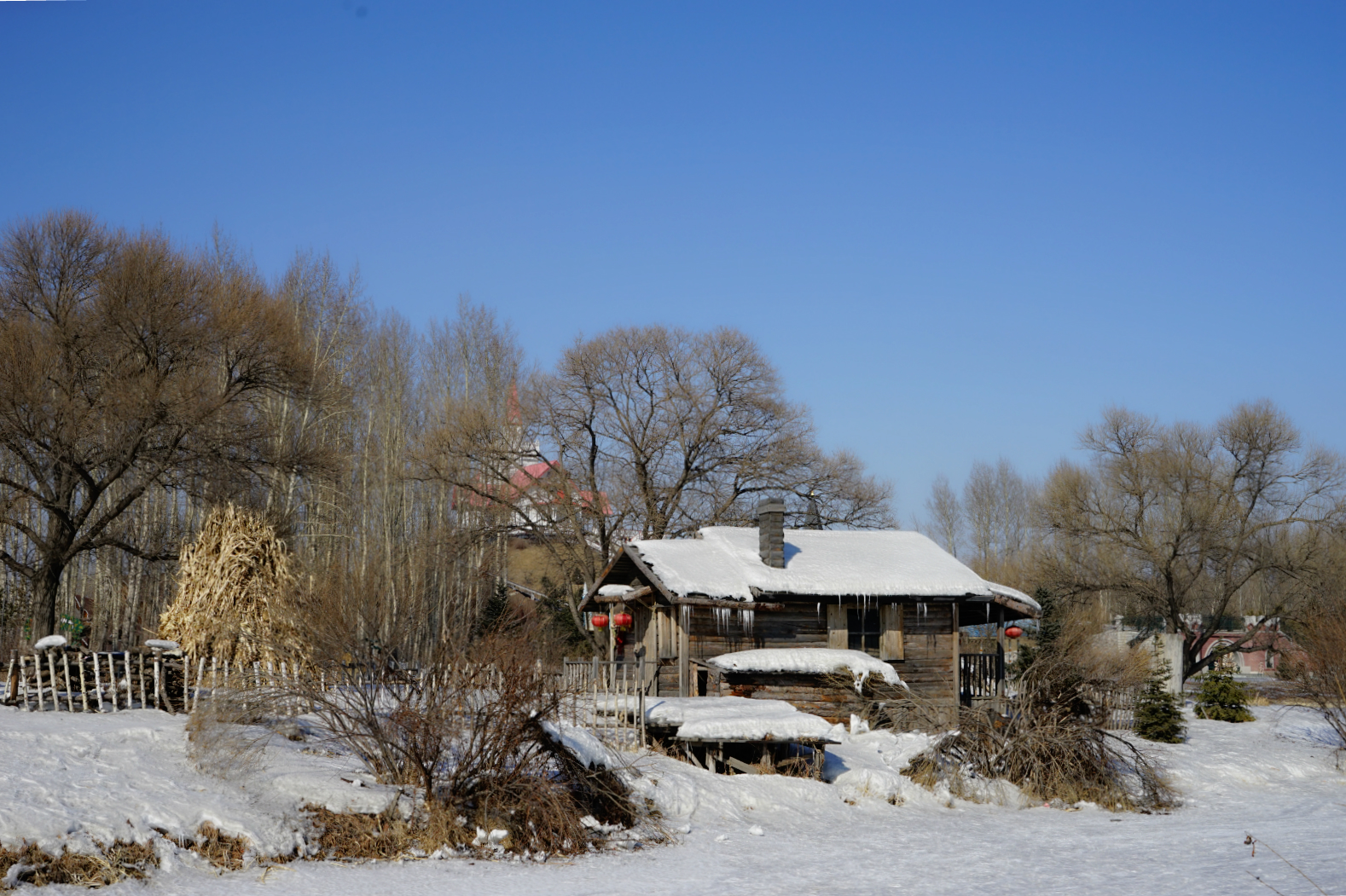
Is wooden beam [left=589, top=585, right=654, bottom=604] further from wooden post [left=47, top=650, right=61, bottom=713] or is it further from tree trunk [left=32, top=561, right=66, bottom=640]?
wooden post [left=47, top=650, right=61, bottom=713]

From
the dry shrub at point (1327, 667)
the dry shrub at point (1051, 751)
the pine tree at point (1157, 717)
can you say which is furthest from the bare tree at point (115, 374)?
the dry shrub at point (1327, 667)

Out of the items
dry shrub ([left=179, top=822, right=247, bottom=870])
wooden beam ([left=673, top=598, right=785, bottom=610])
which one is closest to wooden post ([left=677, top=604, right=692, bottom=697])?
wooden beam ([left=673, top=598, right=785, bottom=610])

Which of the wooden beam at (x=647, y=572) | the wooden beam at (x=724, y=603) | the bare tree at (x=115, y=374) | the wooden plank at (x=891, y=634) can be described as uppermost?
the bare tree at (x=115, y=374)

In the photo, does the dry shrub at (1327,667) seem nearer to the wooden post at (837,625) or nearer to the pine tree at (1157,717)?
the pine tree at (1157,717)

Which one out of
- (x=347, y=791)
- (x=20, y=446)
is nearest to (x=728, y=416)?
(x=20, y=446)

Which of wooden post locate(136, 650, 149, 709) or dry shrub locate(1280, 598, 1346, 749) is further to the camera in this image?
dry shrub locate(1280, 598, 1346, 749)

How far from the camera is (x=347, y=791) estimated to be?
12.6 metres

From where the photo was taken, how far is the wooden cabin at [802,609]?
76.4 feet

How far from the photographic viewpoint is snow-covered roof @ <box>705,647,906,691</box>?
871 inches

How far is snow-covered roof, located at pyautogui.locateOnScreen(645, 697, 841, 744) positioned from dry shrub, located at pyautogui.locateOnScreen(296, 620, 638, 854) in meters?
4.03

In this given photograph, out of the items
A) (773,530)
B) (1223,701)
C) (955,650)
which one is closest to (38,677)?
(773,530)

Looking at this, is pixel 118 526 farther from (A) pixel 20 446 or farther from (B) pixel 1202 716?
(B) pixel 1202 716

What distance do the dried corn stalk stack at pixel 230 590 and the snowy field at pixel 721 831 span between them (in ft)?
6.08

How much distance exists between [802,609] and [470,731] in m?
12.4
